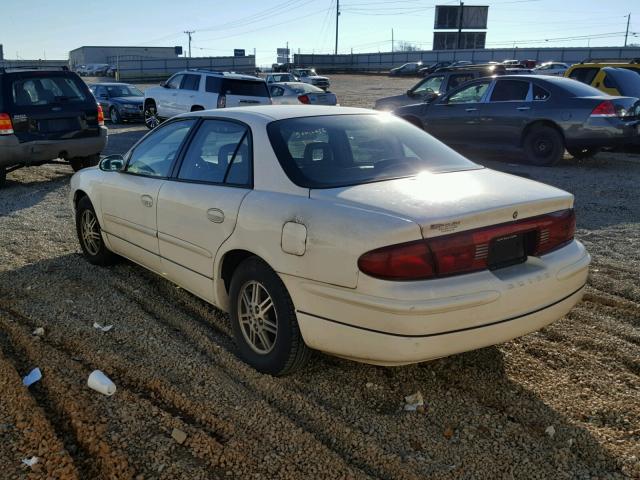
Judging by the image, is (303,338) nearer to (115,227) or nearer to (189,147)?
(189,147)

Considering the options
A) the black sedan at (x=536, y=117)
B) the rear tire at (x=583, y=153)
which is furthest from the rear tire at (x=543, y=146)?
the rear tire at (x=583, y=153)

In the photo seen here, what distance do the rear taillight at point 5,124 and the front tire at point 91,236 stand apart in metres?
4.33

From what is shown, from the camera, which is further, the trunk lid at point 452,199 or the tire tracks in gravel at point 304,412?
the trunk lid at point 452,199

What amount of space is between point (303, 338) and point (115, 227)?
100 inches

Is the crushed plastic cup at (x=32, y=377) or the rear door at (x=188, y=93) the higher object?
the rear door at (x=188, y=93)

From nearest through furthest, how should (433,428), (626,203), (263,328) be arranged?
(433,428) → (263,328) → (626,203)

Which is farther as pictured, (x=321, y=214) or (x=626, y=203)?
(x=626, y=203)

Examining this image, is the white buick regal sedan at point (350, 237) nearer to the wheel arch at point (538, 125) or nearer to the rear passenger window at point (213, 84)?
the wheel arch at point (538, 125)

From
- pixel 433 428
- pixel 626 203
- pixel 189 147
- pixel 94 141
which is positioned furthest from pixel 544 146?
pixel 433 428

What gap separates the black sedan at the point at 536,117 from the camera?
10.8 metres

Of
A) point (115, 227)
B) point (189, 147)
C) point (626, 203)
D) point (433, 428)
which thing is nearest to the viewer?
point (433, 428)

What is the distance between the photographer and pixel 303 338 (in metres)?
3.30

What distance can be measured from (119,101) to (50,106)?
1238cm

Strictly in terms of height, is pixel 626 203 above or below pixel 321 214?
below
